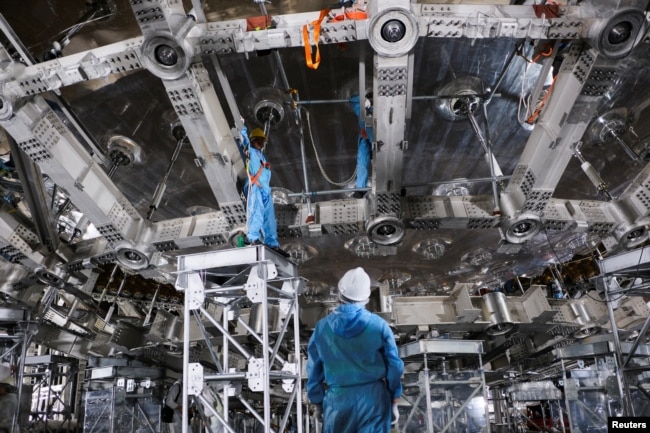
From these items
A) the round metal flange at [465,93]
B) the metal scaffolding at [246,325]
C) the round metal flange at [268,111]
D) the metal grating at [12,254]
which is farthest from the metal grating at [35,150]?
the round metal flange at [465,93]

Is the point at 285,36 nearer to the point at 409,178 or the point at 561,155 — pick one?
the point at 561,155

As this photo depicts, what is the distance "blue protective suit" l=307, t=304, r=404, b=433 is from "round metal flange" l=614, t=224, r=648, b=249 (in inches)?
269

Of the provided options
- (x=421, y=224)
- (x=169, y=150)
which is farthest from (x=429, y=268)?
(x=169, y=150)

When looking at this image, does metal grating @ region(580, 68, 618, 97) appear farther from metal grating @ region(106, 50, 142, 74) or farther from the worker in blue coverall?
metal grating @ region(106, 50, 142, 74)

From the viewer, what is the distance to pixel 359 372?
4188mm

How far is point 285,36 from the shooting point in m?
6.39

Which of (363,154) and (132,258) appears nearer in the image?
(363,154)

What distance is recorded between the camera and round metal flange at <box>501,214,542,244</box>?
8367mm

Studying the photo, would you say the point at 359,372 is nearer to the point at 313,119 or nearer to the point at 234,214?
the point at 234,214

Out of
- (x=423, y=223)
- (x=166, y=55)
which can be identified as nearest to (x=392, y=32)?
(x=166, y=55)

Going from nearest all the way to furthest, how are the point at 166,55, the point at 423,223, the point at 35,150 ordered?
the point at 166,55
the point at 35,150
the point at 423,223

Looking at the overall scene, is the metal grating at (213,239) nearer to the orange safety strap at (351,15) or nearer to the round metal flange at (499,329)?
the orange safety strap at (351,15)

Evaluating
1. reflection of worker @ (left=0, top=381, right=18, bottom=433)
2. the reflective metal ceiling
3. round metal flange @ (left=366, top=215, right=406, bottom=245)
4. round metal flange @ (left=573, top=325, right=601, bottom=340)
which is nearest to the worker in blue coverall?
the reflective metal ceiling

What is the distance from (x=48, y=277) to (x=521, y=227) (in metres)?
9.06
